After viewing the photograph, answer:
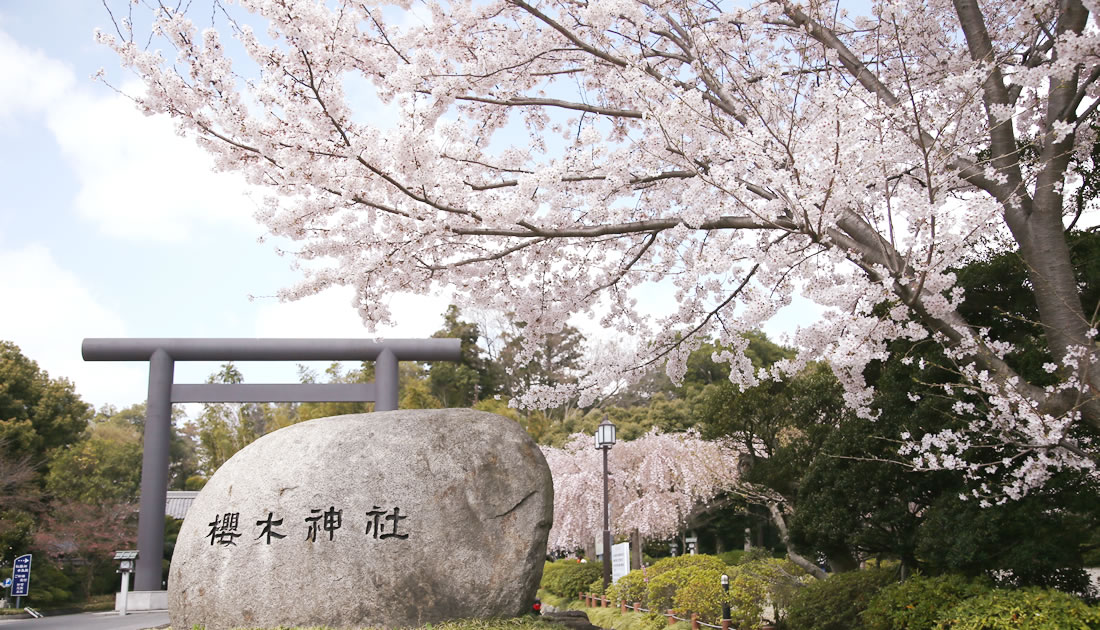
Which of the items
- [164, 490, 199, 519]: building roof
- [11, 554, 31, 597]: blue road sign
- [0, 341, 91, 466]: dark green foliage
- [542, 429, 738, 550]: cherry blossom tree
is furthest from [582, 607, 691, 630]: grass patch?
[164, 490, 199, 519]: building roof

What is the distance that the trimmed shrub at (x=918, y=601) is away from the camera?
6383 mm

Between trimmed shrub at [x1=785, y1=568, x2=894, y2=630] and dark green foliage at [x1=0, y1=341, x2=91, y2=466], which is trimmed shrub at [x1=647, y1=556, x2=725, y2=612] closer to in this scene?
trimmed shrub at [x1=785, y1=568, x2=894, y2=630]

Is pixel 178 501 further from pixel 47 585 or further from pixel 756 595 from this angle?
pixel 756 595

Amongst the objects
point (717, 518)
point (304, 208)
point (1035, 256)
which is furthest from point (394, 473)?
point (717, 518)

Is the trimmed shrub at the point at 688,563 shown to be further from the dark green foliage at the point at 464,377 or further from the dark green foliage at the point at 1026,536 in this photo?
the dark green foliage at the point at 464,377

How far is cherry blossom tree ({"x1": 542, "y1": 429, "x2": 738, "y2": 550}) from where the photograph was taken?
18109 mm

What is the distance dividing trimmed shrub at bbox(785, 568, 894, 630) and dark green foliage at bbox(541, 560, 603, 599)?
307 inches

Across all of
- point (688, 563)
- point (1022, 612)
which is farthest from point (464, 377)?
point (1022, 612)

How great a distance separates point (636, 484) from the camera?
19.5 meters

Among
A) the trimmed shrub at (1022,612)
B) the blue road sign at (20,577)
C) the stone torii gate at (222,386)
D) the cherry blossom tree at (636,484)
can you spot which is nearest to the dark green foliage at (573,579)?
the cherry blossom tree at (636,484)

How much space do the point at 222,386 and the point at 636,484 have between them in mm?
9852

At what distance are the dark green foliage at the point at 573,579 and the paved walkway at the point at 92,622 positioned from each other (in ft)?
23.6

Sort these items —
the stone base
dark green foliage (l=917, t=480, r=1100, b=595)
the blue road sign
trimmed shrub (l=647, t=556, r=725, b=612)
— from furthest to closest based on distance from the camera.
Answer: the blue road sign → the stone base → trimmed shrub (l=647, t=556, r=725, b=612) → dark green foliage (l=917, t=480, r=1100, b=595)

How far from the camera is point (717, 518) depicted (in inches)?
999
